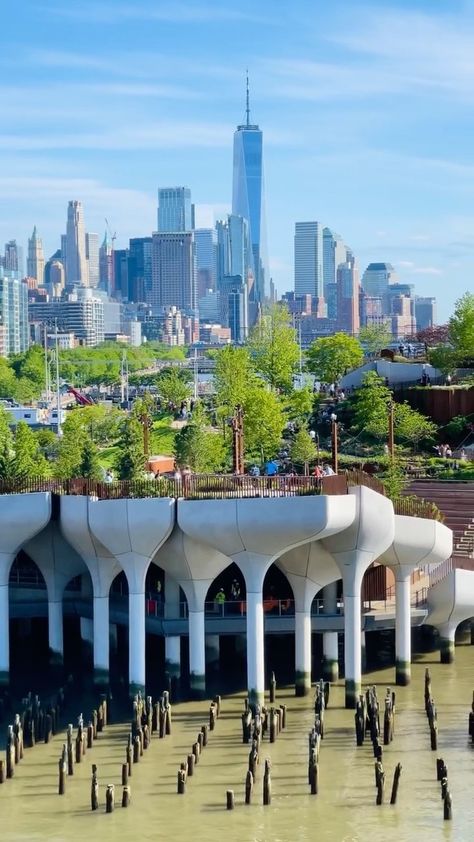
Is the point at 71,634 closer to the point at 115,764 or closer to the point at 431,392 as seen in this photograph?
the point at 115,764

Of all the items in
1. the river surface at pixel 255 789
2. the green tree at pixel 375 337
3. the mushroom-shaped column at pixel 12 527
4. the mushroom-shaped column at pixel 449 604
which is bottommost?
the river surface at pixel 255 789

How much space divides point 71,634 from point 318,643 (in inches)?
381

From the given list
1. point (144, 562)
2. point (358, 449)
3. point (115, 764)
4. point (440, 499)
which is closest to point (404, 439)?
point (358, 449)

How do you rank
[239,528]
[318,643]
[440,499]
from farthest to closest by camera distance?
[440,499], [318,643], [239,528]

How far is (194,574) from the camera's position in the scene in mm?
50969

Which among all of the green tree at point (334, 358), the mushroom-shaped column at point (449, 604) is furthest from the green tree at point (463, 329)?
the mushroom-shaped column at point (449, 604)

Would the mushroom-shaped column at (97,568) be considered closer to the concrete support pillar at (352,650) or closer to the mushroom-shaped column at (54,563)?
the mushroom-shaped column at (54,563)

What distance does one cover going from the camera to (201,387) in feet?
651

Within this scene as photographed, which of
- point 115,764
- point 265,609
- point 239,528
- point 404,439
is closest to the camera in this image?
point 115,764

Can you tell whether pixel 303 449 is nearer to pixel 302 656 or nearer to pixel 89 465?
pixel 89 465

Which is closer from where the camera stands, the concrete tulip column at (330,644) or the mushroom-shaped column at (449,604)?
the concrete tulip column at (330,644)

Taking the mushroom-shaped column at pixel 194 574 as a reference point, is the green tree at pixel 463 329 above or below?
above

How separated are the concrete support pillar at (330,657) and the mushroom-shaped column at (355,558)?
3573mm

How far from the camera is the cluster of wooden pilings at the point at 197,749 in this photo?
4159 cm
